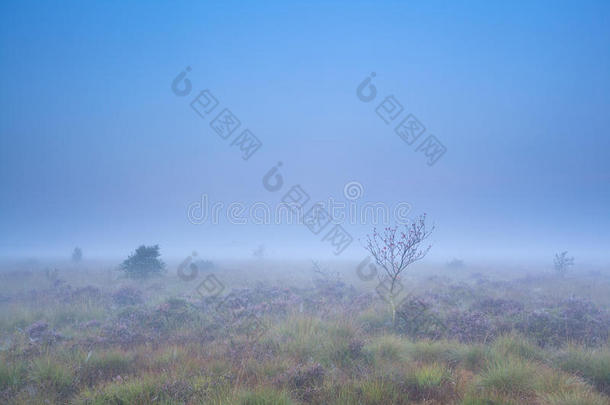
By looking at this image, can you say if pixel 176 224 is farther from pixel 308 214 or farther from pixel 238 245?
pixel 308 214

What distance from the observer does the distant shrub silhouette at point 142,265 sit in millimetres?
19547

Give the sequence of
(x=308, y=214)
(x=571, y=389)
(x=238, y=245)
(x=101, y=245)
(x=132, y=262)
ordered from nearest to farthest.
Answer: (x=571, y=389), (x=132, y=262), (x=308, y=214), (x=101, y=245), (x=238, y=245)

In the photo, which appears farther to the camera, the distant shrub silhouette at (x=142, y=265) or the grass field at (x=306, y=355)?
the distant shrub silhouette at (x=142, y=265)

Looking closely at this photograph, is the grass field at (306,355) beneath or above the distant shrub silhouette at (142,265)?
beneath

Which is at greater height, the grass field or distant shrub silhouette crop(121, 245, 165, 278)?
distant shrub silhouette crop(121, 245, 165, 278)

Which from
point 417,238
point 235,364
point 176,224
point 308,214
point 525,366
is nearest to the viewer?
point 525,366

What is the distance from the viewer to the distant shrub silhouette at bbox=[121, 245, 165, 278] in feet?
64.1

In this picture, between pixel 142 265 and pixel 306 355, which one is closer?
pixel 306 355

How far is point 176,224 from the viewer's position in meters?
106

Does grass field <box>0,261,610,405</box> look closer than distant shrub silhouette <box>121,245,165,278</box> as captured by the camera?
Yes

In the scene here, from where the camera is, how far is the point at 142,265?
1973 centimetres

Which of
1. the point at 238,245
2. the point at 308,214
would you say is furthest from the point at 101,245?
the point at 308,214

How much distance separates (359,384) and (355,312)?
5.82m

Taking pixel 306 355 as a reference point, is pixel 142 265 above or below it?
above
